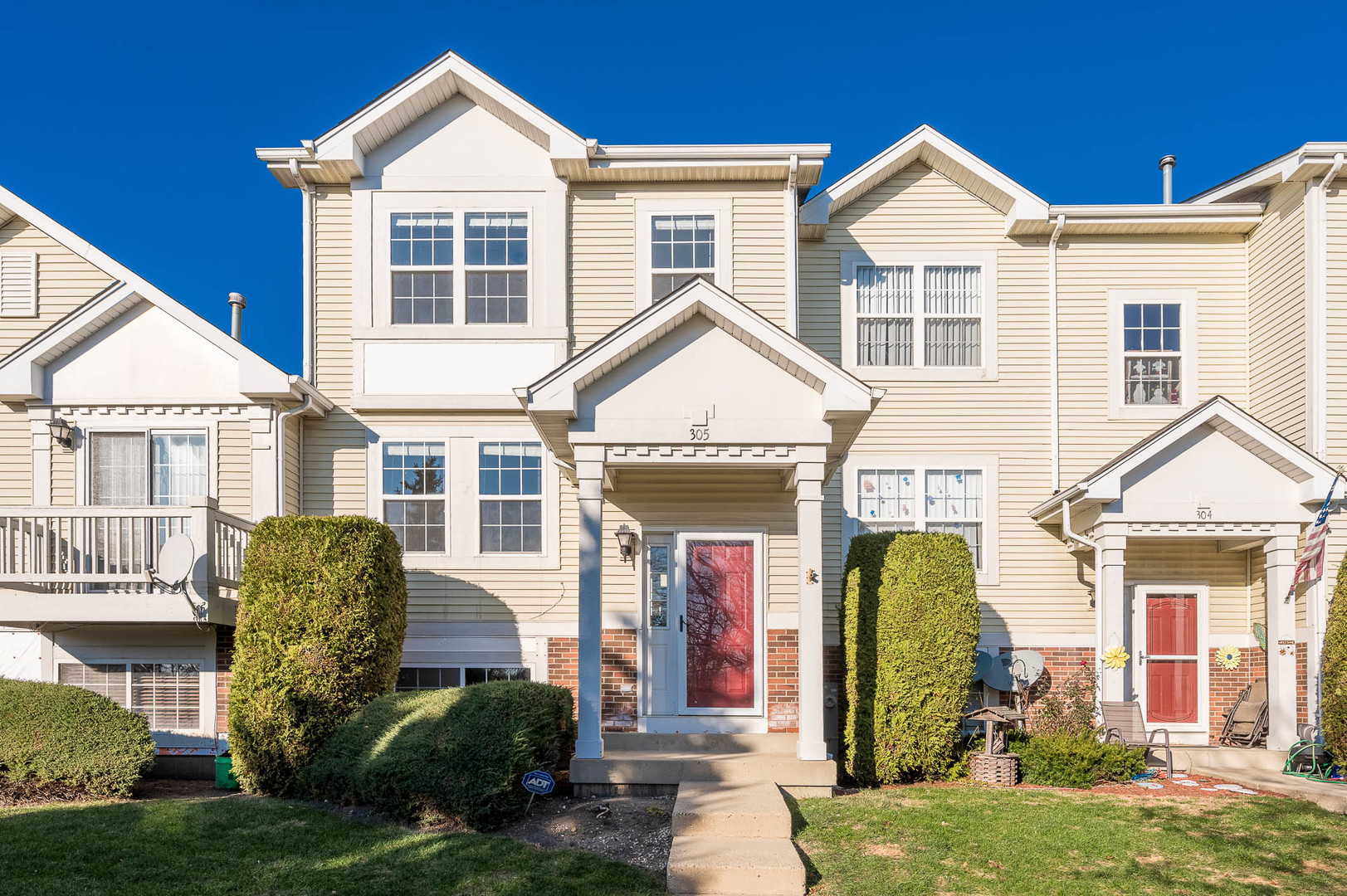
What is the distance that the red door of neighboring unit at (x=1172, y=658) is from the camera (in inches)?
474

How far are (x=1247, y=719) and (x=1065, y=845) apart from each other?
5520mm

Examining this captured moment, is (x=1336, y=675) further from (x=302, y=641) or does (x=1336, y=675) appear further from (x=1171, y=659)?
(x=302, y=641)

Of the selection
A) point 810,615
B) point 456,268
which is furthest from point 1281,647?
point 456,268

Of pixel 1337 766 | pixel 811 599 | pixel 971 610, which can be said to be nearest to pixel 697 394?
pixel 811 599

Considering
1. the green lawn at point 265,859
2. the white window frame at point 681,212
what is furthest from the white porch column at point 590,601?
the white window frame at point 681,212

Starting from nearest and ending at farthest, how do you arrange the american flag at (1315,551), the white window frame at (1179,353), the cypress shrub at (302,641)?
the cypress shrub at (302,641) → the american flag at (1315,551) → the white window frame at (1179,353)

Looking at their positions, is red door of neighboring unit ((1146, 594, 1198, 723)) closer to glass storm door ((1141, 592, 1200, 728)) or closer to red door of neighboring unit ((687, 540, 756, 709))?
glass storm door ((1141, 592, 1200, 728))

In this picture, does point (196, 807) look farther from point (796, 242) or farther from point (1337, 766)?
point (1337, 766)

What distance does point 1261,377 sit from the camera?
40.6 ft

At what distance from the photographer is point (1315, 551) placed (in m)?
10.2

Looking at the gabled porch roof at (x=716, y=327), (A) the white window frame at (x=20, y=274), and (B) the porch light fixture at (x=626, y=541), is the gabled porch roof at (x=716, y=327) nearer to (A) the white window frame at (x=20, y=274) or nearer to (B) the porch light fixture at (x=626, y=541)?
(B) the porch light fixture at (x=626, y=541)

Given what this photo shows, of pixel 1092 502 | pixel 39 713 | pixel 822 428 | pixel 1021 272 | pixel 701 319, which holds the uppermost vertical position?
pixel 1021 272

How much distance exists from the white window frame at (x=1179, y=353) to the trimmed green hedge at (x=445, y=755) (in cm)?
816

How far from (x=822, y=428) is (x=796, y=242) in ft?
12.1
